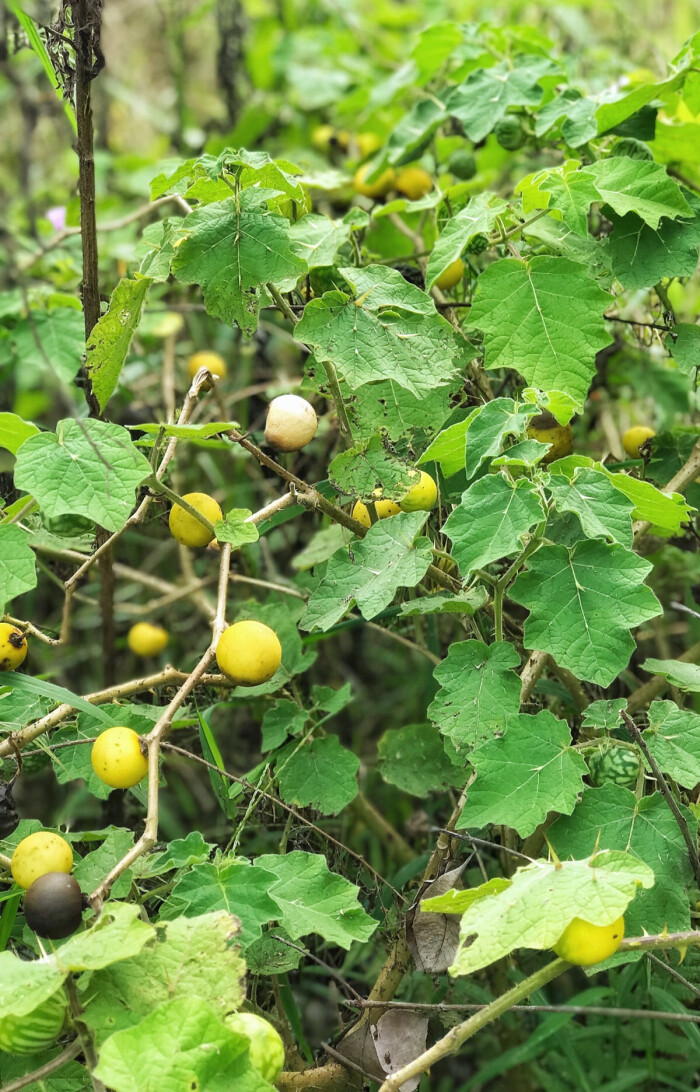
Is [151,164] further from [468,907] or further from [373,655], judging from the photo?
[468,907]

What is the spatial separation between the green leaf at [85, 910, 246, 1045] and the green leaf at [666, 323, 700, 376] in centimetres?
110

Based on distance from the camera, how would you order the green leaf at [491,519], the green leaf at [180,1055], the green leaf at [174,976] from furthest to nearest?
1. the green leaf at [491,519]
2. the green leaf at [174,976]
3. the green leaf at [180,1055]

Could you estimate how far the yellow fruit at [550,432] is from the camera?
1.51 m

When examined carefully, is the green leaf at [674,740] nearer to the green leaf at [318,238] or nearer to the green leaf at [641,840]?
the green leaf at [641,840]

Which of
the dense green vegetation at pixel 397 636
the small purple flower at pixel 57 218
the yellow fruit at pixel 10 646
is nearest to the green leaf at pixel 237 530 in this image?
the dense green vegetation at pixel 397 636

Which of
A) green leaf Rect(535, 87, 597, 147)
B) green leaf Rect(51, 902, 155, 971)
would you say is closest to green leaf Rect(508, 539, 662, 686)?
green leaf Rect(51, 902, 155, 971)

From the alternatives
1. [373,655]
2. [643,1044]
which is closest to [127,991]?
[643,1044]

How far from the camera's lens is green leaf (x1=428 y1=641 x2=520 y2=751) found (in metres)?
1.28

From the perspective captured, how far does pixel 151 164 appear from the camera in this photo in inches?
126

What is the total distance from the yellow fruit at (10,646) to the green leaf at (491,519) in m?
0.65

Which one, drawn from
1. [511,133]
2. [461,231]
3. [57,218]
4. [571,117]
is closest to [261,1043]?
[461,231]

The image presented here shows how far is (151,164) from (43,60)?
1.93m

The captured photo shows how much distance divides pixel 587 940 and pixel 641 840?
10.2 inches

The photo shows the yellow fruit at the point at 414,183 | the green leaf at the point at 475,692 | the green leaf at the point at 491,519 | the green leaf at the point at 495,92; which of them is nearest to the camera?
the green leaf at the point at 491,519
